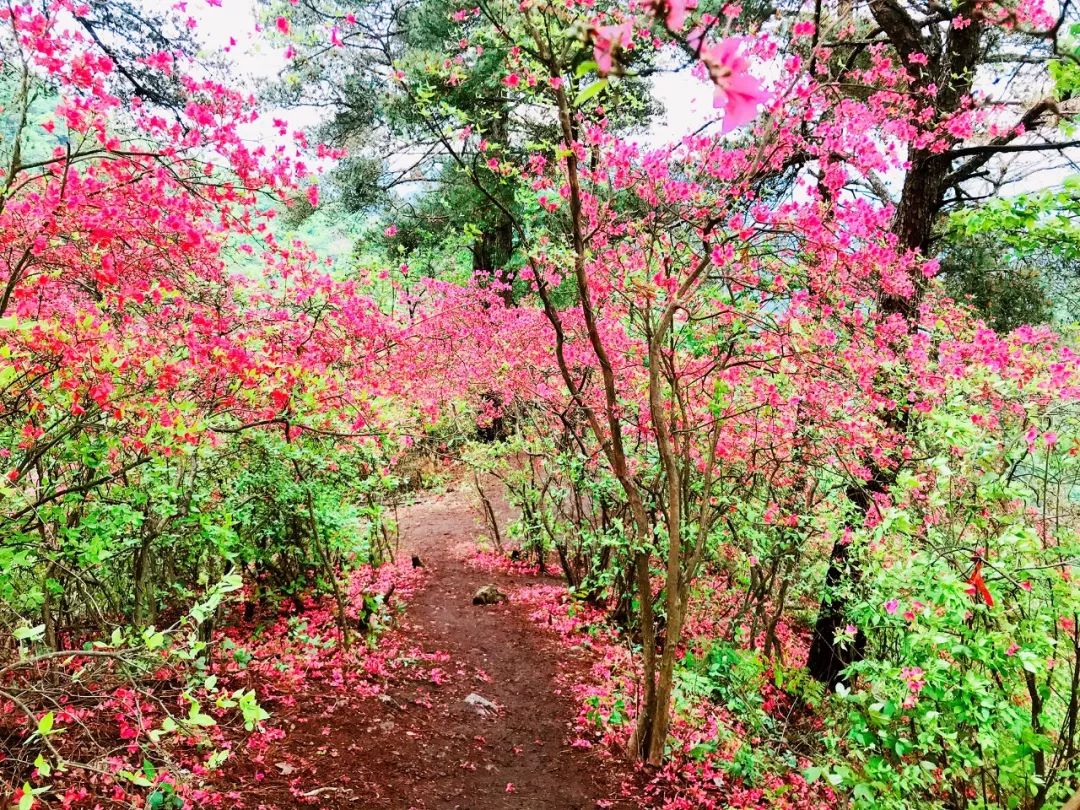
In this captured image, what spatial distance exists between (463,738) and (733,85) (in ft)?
19.9

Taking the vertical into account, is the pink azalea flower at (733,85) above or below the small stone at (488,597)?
above

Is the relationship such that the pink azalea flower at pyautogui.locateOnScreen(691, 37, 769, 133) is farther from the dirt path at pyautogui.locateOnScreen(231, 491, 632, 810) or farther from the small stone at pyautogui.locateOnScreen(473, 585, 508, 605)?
the small stone at pyautogui.locateOnScreen(473, 585, 508, 605)

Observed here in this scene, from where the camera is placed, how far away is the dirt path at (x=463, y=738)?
4.76 meters

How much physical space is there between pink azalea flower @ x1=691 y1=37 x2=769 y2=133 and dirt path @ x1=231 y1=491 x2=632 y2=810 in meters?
4.84

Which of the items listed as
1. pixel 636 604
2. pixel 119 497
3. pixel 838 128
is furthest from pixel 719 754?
pixel 838 128

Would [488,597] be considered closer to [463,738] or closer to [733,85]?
[463,738]

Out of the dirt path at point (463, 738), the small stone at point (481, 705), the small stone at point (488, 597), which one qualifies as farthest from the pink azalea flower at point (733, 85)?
the small stone at point (488, 597)

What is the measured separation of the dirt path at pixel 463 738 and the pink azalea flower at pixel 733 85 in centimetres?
484

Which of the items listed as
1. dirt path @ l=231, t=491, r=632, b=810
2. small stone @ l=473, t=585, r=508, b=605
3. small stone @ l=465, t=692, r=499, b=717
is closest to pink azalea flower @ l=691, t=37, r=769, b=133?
dirt path @ l=231, t=491, r=632, b=810

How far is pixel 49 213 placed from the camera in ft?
11.6

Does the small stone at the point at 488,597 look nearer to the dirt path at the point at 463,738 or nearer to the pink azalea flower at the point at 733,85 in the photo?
the dirt path at the point at 463,738

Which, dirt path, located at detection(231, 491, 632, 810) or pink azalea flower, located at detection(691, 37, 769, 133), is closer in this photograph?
pink azalea flower, located at detection(691, 37, 769, 133)

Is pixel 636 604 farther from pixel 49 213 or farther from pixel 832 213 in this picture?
pixel 49 213

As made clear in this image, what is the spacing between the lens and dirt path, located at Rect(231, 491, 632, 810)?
476cm
